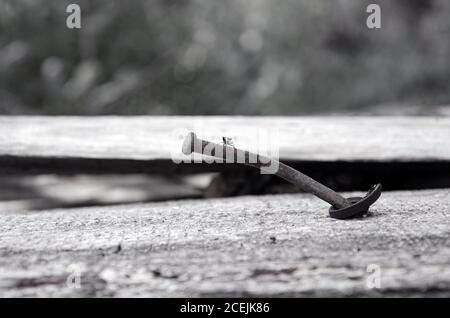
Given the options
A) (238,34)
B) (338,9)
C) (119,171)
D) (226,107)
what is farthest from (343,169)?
(338,9)

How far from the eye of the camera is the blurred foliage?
313 cm

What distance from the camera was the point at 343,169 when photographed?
90 cm

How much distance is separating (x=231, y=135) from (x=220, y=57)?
9.42 ft

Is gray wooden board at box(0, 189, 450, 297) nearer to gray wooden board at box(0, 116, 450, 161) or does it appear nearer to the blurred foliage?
gray wooden board at box(0, 116, 450, 161)

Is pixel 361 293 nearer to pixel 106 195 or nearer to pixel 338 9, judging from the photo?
pixel 106 195

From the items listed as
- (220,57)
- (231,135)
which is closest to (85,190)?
(231,135)

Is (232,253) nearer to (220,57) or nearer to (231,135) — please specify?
(231,135)

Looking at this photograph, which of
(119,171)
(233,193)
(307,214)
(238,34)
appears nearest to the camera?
(307,214)

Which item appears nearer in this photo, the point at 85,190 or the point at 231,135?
the point at 231,135

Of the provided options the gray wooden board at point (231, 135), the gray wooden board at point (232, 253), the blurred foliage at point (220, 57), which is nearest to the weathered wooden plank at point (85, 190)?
the gray wooden board at point (231, 135)

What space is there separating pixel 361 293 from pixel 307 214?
207 millimetres

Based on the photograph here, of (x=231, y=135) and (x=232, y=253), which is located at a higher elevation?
(x=231, y=135)

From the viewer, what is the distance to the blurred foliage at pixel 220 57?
313 centimetres

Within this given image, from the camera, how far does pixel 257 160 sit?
23.1 inches
